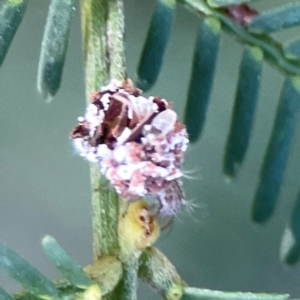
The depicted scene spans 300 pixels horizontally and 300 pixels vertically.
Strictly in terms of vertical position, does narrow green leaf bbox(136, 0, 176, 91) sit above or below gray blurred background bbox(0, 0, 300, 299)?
A: above

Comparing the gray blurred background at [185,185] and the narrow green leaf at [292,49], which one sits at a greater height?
the narrow green leaf at [292,49]

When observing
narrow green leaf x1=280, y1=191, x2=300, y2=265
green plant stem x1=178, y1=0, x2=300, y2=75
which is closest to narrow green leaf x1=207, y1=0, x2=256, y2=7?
green plant stem x1=178, y1=0, x2=300, y2=75

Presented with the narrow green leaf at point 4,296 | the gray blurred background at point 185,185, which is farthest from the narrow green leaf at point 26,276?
the gray blurred background at point 185,185

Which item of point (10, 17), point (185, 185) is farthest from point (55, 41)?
point (185, 185)

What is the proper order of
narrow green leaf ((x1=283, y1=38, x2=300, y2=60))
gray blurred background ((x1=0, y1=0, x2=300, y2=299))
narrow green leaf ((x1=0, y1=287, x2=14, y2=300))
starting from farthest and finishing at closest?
gray blurred background ((x1=0, y1=0, x2=300, y2=299)), narrow green leaf ((x1=283, y1=38, x2=300, y2=60)), narrow green leaf ((x1=0, y1=287, x2=14, y2=300))

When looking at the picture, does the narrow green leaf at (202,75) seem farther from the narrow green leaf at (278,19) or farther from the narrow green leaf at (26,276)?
the narrow green leaf at (26,276)

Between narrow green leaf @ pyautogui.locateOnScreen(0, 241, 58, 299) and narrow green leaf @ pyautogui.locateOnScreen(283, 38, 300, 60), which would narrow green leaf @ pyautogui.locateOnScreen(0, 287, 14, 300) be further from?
narrow green leaf @ pyautogui.locateOnScreen(283, 38, 300, 60)

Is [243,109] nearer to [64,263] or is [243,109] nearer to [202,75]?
[202,75]
